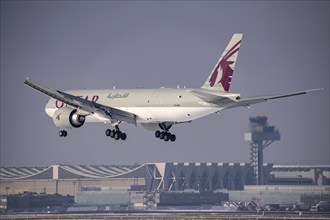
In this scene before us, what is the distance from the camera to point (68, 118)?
155 m

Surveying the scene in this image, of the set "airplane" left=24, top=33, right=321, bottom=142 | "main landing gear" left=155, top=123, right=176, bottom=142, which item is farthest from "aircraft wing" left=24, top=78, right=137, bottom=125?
"main landing gear" left=155, top=123, right=176, bottom=142

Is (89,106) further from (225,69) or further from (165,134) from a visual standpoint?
(225,69)

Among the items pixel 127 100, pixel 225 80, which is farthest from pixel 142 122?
pixel 225 80

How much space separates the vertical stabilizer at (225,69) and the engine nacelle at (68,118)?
18.9 m

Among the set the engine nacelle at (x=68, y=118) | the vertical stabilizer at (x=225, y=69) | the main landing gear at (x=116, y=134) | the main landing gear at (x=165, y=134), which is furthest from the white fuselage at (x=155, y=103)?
the main landing gear at (x=165, y=134)

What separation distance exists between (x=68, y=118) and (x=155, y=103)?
1246 centimetres

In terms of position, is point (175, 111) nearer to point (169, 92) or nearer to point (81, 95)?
point (169, 92)

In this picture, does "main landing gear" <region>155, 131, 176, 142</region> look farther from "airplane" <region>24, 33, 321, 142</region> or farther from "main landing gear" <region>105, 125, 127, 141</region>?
"main landing gear" <region>105, 125, 127, 141</region>

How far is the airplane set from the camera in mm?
145750

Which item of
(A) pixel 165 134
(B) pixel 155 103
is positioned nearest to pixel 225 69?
(B) pixel 155 103

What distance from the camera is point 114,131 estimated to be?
156 meters

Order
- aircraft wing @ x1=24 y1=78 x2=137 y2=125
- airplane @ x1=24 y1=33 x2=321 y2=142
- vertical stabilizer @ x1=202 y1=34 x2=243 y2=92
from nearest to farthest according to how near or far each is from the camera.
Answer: airplane @ x1=24 y1=33 x2=321 y2=142, vertical stabilizer @ x1=202 y1=34 x2=243 y2=92, aircraft wing @ x1=24 y1=78 x2=137 y2=125

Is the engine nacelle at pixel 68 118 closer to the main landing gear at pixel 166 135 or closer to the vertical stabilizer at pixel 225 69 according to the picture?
the main landing gear at pixel 166 135

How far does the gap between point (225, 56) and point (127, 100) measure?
16.3 metres
